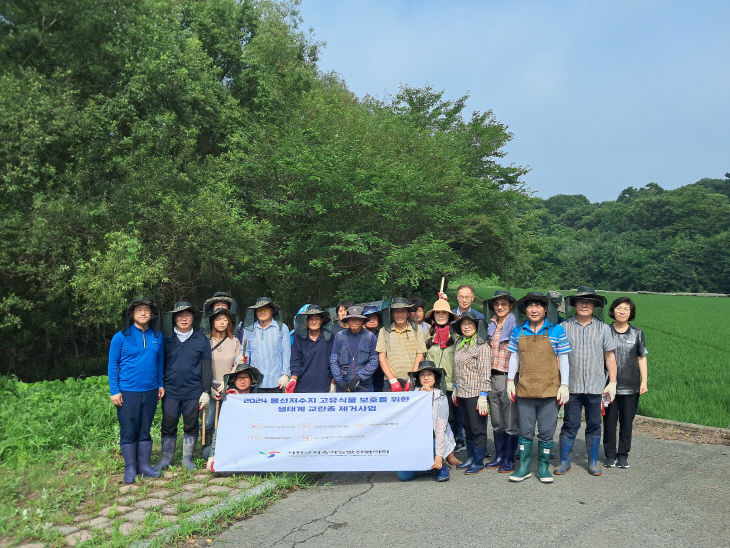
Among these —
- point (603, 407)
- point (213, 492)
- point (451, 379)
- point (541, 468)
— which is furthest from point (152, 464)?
point (603, 407)

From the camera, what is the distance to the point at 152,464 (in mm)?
6637

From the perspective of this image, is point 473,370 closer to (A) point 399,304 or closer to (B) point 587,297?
(A) point 399,304

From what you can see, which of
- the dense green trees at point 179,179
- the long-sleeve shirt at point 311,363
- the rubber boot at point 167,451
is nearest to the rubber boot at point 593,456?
the long-sleeve shirt at point 311,363

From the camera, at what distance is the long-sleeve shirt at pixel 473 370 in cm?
646

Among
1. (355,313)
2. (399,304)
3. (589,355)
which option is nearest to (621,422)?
(589,355)

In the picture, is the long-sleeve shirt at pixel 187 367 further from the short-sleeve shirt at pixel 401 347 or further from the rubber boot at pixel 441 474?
the rubber boot at pixel 441 474

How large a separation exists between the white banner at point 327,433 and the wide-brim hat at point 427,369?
0.27 meters

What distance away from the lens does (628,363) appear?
6.47 meters

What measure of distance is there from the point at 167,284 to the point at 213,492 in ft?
40.6

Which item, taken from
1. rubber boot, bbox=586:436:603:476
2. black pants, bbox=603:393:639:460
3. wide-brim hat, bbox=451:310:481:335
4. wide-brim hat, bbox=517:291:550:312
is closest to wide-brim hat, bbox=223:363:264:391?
wide-brim hat, bbox=451:310:481:335

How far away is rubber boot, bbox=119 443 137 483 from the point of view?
5.87 meters

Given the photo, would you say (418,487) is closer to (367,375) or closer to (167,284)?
(367,375)

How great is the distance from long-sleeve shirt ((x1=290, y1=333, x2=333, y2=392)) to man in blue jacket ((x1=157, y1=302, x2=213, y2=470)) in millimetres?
1043

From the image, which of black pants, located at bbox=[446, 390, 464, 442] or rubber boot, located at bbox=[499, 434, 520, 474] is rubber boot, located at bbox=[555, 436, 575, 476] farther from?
black pants, located at bbox=[446, 390, 464, 442]
